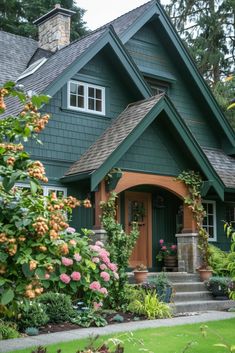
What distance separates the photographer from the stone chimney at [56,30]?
1712cm

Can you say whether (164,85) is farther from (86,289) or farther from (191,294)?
(86,289)

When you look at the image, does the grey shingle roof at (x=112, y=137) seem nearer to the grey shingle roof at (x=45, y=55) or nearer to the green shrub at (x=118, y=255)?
the green shrub at (x=118, y=255)

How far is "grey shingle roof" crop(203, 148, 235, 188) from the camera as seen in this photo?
15062 mm

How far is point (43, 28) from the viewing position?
1788 cm

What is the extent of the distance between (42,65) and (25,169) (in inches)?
467

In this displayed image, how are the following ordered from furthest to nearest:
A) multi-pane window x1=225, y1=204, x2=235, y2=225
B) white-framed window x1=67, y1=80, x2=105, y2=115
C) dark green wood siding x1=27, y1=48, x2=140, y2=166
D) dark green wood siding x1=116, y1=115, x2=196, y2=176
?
multi-pane window x1=225, y1=204, x2=235, y2=225 → white-framed window x1=67, y1=80, x2=105, y2=115 → dark green wood siding x1=27, y1=48, x2=140, y2=166 → dark green wood siding x1=116, y1=115, x2=196, y2=176

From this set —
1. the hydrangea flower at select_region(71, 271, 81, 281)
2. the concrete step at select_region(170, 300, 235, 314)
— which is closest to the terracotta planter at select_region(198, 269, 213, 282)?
the concrete step at select_region(170, 300, 235, 314)

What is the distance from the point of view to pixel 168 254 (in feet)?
46.7

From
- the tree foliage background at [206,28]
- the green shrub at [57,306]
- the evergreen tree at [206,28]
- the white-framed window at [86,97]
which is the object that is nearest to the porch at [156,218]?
the white-framed window at [86,97]

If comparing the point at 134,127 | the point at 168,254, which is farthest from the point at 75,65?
the point at 168,254

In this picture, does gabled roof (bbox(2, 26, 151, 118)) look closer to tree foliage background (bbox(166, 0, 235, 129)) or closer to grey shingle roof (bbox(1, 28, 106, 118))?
grey shingle roof (bbox(1, 28, 106, 118))

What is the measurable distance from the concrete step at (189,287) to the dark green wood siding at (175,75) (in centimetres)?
560

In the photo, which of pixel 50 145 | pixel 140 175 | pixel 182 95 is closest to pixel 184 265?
pixel 140 175

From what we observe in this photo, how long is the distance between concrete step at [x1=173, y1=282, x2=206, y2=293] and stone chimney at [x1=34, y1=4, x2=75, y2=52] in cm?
914
